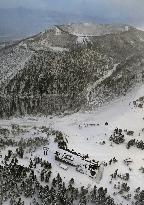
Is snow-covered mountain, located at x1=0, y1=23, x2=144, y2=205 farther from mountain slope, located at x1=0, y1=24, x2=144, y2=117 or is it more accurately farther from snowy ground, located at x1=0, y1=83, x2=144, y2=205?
mountain slope, located at x1=0, y1=24, x2=144, y2=117

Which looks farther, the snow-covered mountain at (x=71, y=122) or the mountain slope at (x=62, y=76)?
the mountain slope at (x=62, y=76)

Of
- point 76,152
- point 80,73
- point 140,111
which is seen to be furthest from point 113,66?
point 76,152

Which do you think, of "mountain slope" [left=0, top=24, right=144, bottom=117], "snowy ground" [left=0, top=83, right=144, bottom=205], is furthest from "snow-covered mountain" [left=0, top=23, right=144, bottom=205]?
"mountain slope" [left=0, top=24, right=144, bottom=117]

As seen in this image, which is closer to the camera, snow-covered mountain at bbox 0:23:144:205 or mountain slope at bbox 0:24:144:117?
snow-covered mountain at bbox 0:23:144:205

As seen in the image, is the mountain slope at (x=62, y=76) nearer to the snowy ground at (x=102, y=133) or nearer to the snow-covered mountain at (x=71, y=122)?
the snow-covered mountain at (x=71, y=122)

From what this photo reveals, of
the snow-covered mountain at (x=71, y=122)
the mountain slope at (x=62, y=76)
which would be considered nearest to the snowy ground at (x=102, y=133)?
the snow-covered mountain at (x=71, y=122)

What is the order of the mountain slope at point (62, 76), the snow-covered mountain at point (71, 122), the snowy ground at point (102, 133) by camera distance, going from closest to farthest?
1. the snow-covered mountain at point (71, 122)
2. the snowy ground at point (102, 133)
3. the mountain slope at point (62, 76)

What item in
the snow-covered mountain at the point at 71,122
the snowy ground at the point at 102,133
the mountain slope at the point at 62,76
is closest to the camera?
the snow-covered mountain at the point at 71,122

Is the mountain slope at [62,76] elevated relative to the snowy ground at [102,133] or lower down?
elevated

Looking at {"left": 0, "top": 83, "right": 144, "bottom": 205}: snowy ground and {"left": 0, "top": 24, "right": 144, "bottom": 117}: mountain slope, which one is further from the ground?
{"left": 0, "top": 24, "right": 144, "bottom": 117}: mountain slope
